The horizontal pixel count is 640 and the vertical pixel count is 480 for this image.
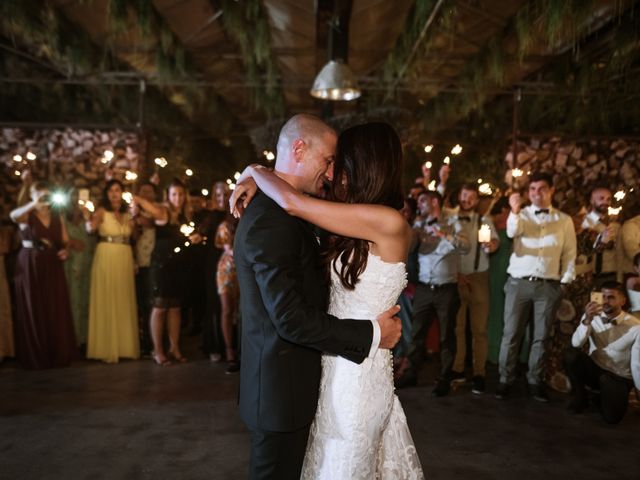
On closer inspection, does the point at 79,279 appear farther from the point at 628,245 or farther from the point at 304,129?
the point at 628,245

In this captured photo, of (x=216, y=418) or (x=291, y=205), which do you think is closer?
(x=291, y=205)

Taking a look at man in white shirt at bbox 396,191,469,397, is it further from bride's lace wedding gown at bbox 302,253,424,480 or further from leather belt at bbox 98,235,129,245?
leather belt at bbox 98,235,129,245

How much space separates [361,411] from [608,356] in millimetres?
2936

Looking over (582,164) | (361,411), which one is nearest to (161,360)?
(361,411)

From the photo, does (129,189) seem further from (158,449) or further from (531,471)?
(531,471)

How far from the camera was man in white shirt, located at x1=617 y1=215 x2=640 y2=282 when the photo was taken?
499 cm

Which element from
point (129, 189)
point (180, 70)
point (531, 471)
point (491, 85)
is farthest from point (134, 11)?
point (531, 471)

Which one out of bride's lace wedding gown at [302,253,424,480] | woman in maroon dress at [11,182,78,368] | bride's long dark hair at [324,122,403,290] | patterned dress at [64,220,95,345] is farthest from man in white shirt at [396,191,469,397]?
patterned dress at [64,220,95,345]

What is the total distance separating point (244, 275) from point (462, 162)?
23.6 feet

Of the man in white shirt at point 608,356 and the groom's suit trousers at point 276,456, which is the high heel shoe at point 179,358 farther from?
the groom's suit trousers at point 276,456

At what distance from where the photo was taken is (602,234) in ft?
15.5

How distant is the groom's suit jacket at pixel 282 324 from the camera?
5.68 feet

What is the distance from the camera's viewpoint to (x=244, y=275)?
1877mm

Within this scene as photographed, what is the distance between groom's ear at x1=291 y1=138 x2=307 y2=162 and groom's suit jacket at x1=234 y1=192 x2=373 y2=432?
211mm
